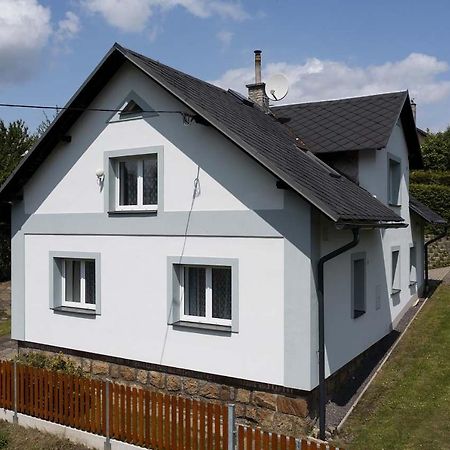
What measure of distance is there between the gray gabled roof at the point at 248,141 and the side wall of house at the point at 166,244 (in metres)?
0.32

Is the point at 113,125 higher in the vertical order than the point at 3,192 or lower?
higher

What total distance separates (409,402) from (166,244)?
542cm

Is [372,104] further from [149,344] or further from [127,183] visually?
[149,344]

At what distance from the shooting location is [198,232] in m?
9.58

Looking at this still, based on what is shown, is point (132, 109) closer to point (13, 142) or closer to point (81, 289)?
point (81, 289)

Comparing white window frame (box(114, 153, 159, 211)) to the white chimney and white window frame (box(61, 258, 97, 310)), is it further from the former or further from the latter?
the white chimney

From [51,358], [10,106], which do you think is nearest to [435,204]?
[51,358]

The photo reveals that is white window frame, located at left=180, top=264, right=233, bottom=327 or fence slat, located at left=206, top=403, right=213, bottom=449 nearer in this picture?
fence slat, located at left=206, top=403, right=213, bottom=449

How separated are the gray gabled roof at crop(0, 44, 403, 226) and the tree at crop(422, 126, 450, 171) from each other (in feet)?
77.1

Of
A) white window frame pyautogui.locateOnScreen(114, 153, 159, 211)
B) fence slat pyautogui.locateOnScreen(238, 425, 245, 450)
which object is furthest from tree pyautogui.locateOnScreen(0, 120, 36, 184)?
fence slat pyautogui.locateOnScreen(238, 425, 245, 450)

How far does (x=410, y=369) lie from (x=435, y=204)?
1300cm

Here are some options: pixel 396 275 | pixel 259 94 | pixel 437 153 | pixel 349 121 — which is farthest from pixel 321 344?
pixel 437 153

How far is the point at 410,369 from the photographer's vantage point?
11.3 meters

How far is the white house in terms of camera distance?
872 cm
